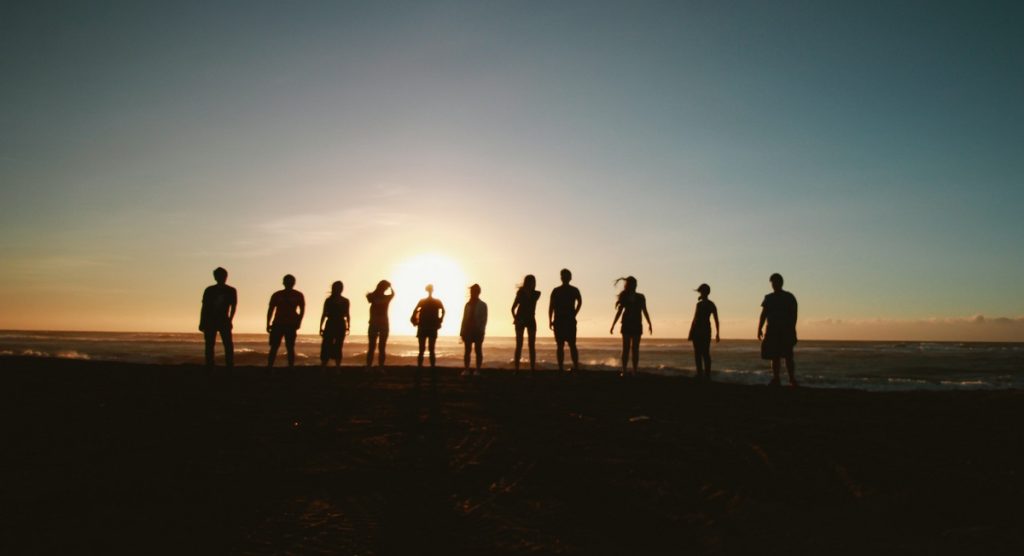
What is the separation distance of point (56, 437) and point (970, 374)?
99.0 feet

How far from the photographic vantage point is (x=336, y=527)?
4.45 metres

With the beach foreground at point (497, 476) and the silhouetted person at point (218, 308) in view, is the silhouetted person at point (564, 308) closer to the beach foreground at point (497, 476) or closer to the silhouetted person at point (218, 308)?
the beach foreground at point (497, 476)

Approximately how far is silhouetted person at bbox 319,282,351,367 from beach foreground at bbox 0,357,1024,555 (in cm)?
353

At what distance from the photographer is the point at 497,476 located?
5.89m

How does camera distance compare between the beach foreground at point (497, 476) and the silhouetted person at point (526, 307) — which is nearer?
the beach foreground at point (497, 476)

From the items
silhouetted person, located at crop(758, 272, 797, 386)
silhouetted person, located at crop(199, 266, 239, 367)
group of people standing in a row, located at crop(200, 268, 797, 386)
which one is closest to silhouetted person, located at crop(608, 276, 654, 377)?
group of people standing in a row, located at crop(200, 268, 797, 386)

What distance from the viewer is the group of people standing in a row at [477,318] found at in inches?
515

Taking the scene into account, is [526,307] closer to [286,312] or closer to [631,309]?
[631,309]

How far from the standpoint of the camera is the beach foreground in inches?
170

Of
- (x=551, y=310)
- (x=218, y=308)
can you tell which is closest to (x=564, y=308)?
(x=551, y=310)

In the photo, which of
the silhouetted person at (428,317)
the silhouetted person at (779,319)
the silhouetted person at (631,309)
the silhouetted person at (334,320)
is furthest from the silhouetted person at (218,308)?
the silhouetted person at (779,319)

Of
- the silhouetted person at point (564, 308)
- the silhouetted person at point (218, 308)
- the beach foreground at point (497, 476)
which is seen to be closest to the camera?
the beach foreground at point (497, 476)

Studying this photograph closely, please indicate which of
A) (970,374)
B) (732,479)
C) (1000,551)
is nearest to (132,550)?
(732,479)

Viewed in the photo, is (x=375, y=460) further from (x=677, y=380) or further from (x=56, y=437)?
(x=677, y=380)
